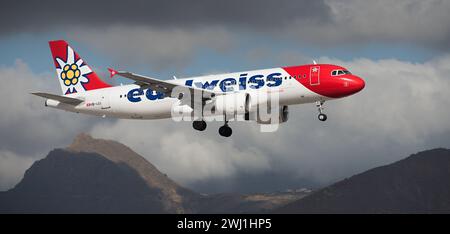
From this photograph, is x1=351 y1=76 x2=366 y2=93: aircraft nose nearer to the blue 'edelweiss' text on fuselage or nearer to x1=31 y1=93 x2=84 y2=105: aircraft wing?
the blue 'edelweiss' text on fuselage

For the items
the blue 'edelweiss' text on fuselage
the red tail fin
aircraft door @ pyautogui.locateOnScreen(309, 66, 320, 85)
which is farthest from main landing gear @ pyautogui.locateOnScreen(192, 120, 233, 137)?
the red tail fin

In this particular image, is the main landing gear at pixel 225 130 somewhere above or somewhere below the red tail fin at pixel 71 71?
below

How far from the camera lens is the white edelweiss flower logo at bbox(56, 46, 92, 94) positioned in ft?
264

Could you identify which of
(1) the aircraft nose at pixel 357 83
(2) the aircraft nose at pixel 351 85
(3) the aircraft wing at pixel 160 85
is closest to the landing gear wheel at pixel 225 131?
(3) the aircraft wing at pixel 160 85

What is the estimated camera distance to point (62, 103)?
77312 millimetres

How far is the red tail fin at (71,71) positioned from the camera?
79.6m

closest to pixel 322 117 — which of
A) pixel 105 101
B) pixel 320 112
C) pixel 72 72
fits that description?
pixel 320 112

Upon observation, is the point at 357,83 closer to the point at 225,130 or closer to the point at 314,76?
the point at 314,76

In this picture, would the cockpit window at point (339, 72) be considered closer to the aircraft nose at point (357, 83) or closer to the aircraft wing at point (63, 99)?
the aircraft nose at point (357, 83)

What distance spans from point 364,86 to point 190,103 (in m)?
14.7

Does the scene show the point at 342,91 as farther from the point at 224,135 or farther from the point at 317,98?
the point at 224,135

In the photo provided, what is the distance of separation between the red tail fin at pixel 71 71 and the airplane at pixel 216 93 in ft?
1.00

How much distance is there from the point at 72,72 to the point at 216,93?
66.6ft
